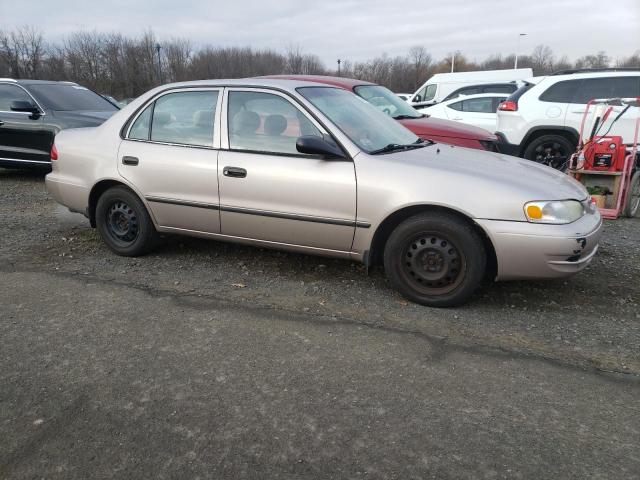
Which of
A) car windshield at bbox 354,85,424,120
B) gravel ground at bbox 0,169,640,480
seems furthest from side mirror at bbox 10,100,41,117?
car windshield at bbox 354,85,424,120

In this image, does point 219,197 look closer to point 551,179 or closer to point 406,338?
point 406,338

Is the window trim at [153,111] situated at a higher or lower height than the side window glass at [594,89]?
lower

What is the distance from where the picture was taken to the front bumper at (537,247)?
3387mm

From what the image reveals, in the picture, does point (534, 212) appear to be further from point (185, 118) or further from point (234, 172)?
point (185, 118)

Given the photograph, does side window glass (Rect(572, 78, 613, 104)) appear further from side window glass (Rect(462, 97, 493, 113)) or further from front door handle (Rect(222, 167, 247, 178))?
front door handle (Rect(222, 167, 247, 178))

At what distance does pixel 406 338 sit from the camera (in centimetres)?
330

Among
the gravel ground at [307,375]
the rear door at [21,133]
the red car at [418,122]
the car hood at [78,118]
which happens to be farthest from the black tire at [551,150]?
the rear door at [21,133]

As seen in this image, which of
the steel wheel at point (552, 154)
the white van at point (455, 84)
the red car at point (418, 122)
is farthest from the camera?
the white van at point (455, 84)

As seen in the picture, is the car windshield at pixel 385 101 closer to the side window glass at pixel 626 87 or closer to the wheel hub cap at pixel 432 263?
the side window glass at pixel 626 87

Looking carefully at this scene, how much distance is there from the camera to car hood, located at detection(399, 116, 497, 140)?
684cm

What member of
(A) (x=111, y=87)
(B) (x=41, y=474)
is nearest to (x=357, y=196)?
(B) (x=41, y=474)

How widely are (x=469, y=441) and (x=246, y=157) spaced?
8.72 ft

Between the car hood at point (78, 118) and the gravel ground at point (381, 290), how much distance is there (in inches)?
114

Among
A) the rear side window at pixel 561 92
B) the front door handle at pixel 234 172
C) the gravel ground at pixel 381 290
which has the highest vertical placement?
the rear side window at pixel 561 92
